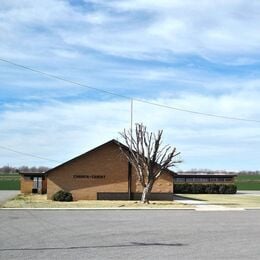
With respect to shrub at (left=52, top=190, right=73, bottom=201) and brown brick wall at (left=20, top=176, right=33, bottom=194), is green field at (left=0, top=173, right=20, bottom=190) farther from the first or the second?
shrub at (left=52, top=190, right=73, bottom=201)

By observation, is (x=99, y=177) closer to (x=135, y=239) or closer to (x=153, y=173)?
(x=153, y=173)

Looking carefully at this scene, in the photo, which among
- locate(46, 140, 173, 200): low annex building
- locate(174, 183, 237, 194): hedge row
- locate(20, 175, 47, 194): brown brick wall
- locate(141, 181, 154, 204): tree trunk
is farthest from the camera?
locate(174, 183, 237, 194): hedge row

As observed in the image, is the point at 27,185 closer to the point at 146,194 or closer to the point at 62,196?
the point at 62,196

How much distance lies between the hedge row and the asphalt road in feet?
112

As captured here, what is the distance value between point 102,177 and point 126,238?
24029 millimetres

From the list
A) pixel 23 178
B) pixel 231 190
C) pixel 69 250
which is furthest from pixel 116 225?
pixel 231 190

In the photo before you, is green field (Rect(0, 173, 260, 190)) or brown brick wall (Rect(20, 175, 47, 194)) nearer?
brown brick wall (Rect(20, 175, 47, 194))

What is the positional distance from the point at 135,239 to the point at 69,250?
2.71m

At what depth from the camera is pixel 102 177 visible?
126 feet

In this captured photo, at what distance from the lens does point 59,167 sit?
1508 inches

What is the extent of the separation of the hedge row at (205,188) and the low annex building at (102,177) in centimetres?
1637

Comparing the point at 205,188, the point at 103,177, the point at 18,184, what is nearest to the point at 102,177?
the point at 103,177

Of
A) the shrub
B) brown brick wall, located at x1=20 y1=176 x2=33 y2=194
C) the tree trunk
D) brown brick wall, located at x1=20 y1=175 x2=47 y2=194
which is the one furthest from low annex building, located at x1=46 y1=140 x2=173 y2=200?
brown brick wall, located at x1=20 y1=176 x2=33 y2=194

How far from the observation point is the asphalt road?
11.6 metres
